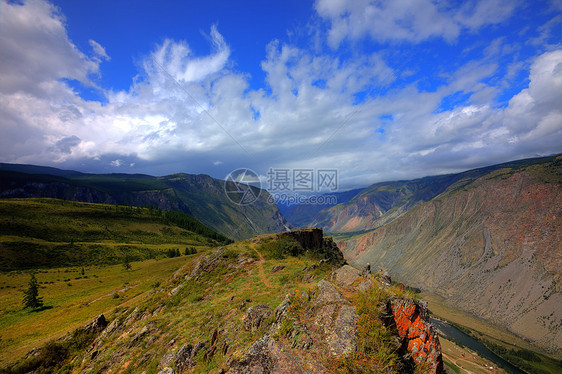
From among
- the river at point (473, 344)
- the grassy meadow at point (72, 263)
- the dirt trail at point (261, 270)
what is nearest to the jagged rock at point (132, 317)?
the grassy meadow at point (72, 263)

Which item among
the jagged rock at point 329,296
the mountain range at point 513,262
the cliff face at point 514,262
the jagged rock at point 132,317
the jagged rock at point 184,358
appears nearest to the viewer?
the jagged rock at point 329,296

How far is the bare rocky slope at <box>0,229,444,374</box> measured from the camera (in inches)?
352

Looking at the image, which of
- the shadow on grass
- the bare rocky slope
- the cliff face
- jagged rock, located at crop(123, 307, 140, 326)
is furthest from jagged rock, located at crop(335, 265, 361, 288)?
the cliff face

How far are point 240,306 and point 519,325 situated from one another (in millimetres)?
181673

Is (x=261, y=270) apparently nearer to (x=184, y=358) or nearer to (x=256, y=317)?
(x=256, y=317)

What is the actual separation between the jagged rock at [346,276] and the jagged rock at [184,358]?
9776 mm

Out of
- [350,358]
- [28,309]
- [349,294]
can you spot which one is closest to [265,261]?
[349,294]

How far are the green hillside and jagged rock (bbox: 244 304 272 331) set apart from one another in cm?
8551

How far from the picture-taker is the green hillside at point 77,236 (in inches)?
2844

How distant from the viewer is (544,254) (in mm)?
134000

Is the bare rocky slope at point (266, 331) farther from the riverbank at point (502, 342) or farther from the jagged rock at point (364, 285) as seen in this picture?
the riverbank at point (502, 342)

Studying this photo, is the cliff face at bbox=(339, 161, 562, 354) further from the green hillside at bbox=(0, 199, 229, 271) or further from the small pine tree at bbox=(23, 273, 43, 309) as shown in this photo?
the small pine tree at bbox=(23, 273, 43, 309)

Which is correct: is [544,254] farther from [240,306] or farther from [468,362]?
[240,306]

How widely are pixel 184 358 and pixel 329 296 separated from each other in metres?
9.12
